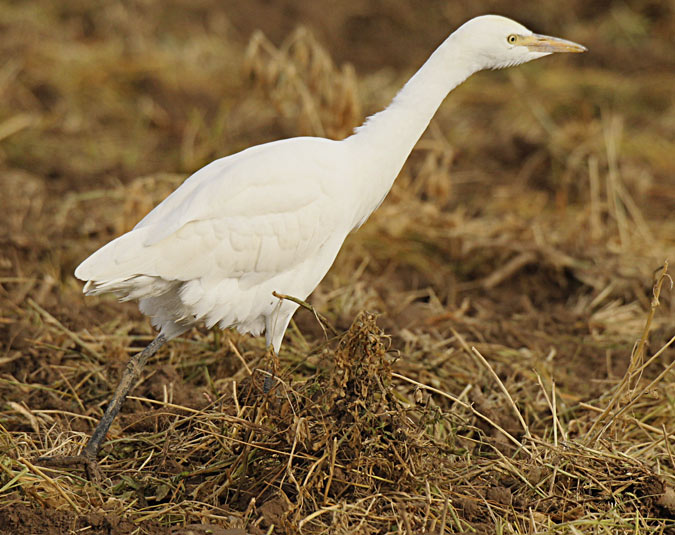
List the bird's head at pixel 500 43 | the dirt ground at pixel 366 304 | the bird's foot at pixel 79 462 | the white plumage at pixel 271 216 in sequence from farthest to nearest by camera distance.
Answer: the bird's head at pixel 500 43 < the white plumage at pixel 271 216 < the bird's foot at pixel 79 462 < the dirt ground at pixel 366 304

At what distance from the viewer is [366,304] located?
4.81 m

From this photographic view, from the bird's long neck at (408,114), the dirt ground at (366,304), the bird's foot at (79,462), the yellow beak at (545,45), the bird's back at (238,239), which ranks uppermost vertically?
the yellow beak at (545,45)

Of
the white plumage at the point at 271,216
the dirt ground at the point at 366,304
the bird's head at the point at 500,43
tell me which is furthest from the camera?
the bird's head at the point at 500,43

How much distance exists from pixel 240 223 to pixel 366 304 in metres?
1.53

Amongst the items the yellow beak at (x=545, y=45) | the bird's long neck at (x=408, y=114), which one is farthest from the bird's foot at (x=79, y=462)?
the yellow beak at (x=545, y=45)

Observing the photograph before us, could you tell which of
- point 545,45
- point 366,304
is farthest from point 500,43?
point 366,304

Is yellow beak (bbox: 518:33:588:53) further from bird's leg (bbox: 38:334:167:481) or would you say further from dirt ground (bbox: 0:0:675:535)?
bird's leg (bbox: 38:334:167:481)

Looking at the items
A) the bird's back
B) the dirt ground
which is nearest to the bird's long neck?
the bird's back

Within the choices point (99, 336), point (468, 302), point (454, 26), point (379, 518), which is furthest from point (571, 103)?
point (379, 518)

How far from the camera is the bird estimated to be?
3318mm

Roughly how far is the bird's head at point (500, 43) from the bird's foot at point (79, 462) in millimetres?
2090

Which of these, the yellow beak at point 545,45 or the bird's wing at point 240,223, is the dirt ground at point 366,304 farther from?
the yellow beak at point 545,45

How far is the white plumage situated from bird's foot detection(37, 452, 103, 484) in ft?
1.84

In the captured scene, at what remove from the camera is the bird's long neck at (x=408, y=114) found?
3.53 metres
